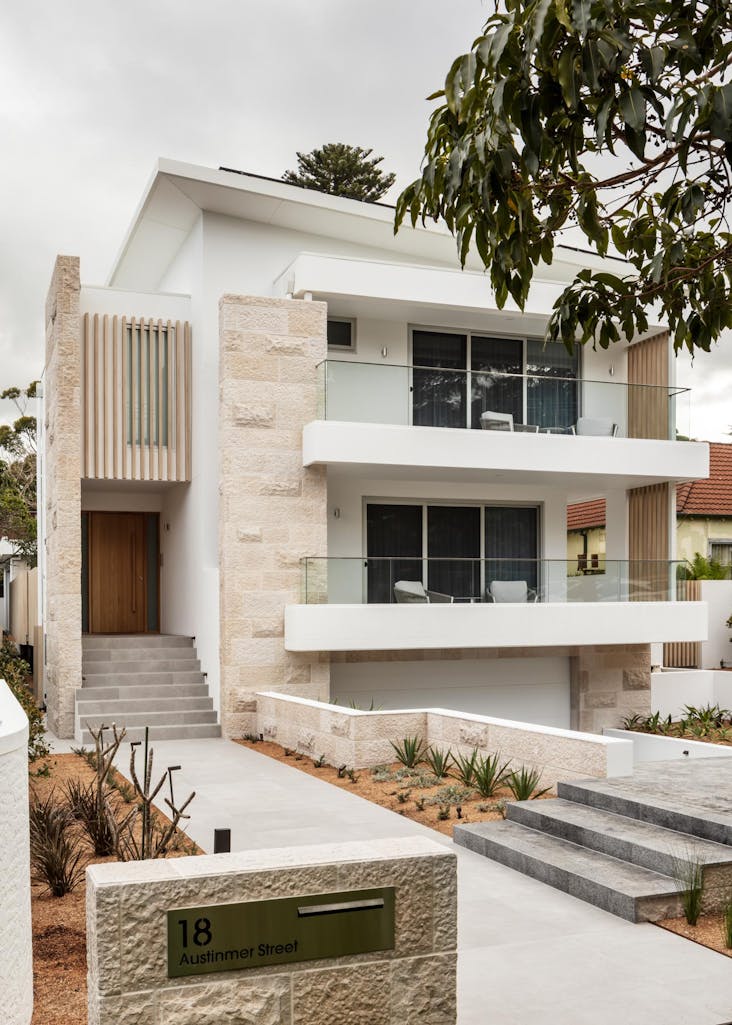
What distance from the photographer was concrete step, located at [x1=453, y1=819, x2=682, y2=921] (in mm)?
6883

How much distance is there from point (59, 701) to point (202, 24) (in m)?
11.1

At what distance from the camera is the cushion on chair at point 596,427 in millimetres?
18653

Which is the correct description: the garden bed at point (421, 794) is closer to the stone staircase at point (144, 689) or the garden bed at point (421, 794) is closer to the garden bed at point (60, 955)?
the garden bed at point (60, 955)

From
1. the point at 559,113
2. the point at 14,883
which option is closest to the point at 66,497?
the point at 14,883

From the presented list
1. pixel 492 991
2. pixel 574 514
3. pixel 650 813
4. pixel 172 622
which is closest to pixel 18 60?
pixel 172 622

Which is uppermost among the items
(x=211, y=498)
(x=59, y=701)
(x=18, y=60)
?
(x=18, y=60)

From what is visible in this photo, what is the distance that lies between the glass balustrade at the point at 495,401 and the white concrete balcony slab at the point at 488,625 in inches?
120

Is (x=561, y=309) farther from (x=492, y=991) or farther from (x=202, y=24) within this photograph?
(x=202, y=24)

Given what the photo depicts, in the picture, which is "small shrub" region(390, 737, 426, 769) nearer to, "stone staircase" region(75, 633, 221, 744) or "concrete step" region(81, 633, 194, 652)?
"stone staircase" region(75, 633, 221, 744)

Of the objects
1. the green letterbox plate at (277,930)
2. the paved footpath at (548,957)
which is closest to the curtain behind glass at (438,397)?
the paved footpath at (548,957)

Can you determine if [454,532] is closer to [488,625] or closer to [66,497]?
[488,625]

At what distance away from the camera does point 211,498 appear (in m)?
17.9

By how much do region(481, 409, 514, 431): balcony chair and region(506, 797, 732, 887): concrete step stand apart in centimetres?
925

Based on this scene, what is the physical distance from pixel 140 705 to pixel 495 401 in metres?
7.77
